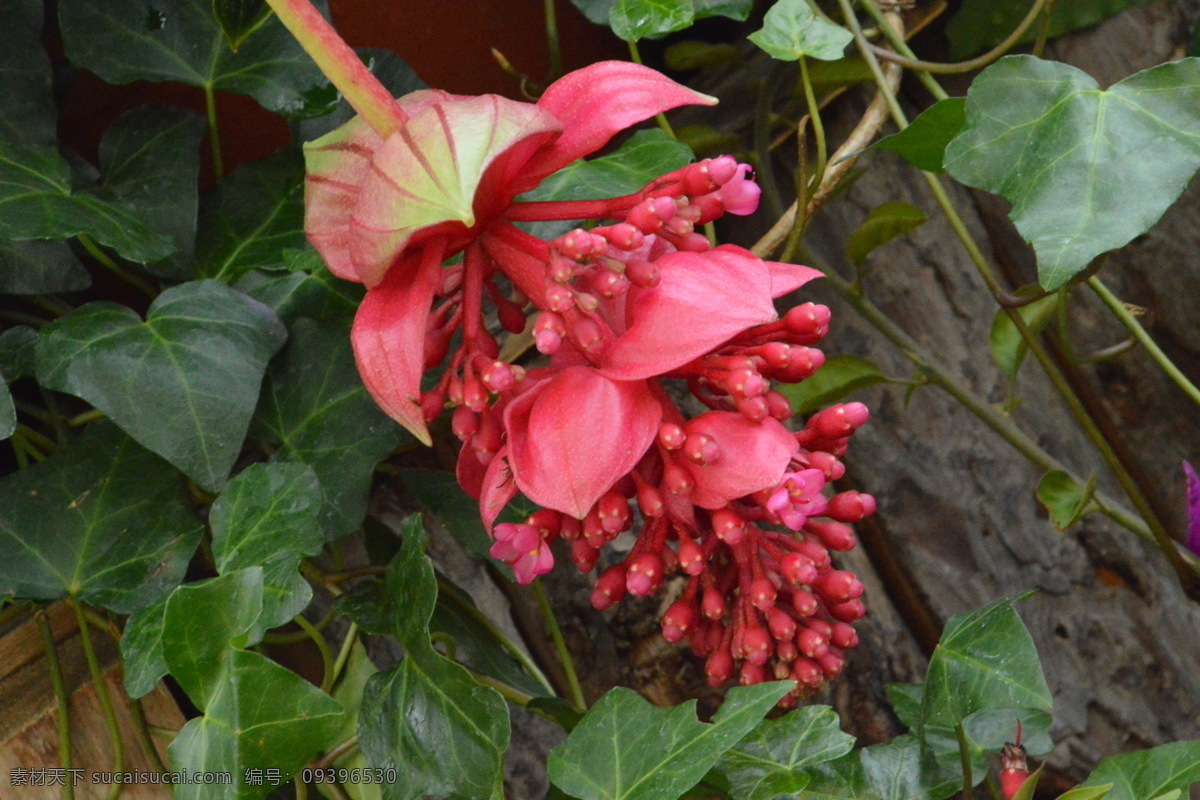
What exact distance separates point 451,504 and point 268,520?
0.16m

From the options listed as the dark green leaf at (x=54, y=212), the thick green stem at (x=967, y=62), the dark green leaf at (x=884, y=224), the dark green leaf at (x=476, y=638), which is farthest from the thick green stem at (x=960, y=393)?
the dark green leaf at (x=54, y=212)

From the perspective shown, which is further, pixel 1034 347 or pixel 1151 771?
pixel 1034 347

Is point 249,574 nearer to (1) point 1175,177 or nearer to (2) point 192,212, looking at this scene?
(2) point 192,212

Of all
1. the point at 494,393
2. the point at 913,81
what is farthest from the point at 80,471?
the point at 913,81

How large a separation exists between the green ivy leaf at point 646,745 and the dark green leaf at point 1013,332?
428 millimetres

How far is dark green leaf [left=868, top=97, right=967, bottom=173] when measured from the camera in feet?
1.91

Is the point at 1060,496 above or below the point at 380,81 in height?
below

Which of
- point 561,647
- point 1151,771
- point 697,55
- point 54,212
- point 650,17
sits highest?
point 54,212

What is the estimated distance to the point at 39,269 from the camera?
664 millimetres

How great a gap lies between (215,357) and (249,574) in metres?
0.18

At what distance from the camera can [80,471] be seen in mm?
664

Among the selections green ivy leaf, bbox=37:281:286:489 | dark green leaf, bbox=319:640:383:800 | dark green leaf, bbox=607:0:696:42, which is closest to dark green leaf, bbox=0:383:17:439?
green ivy leaf, bbox=37:281:286:489

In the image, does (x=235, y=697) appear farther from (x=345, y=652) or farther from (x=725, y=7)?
(x=725, y=7)

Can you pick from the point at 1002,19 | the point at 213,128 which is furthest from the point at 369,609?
the point at 1002,19
